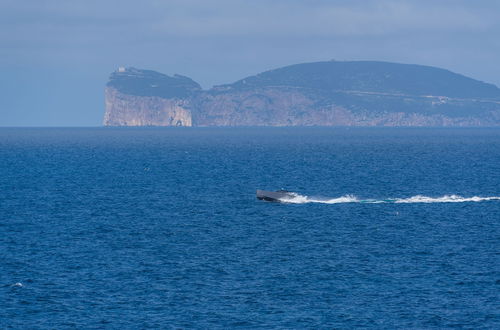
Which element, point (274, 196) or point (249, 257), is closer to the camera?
point (249, 257)

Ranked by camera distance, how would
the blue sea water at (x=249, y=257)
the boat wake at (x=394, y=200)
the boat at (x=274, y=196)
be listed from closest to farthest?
the blue sea water at (x=249, y=257)
the boat wake at (x=394, y=200)
the boat at (x=274, y=196)

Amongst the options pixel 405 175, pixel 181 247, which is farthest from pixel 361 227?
pixel 405 175

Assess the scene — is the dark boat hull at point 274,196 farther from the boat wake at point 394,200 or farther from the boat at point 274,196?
the boat wake at point 394,200

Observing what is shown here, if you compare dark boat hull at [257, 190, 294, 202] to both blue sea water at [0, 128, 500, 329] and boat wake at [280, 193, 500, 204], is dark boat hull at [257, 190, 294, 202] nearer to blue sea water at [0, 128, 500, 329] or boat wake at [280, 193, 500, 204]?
boat wake at [280, 193, 500, 204]

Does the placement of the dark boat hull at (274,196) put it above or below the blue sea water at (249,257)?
above

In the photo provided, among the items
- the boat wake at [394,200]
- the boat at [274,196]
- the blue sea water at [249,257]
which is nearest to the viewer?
the blue sea water at [249,257]

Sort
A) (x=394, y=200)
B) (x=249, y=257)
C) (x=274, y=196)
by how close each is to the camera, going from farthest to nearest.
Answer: (x=274, y=196) < (x=394, y=200) < (x=249, y=257)

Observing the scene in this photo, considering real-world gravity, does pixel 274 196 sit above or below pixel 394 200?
above

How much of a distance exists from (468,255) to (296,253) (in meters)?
17.2

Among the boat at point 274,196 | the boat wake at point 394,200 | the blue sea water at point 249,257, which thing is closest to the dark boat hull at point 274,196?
the boat at point 274,196

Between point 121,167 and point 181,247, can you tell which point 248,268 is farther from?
point 121,167

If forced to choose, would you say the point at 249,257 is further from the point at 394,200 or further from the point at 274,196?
the point at 394,200

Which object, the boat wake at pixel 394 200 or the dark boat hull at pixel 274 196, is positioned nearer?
the boat wake at pixel 394 200

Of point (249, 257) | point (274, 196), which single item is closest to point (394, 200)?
point (274, 196)
